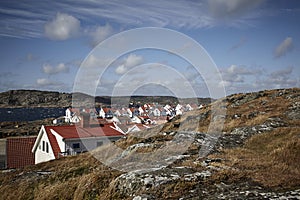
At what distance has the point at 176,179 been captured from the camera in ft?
19.7

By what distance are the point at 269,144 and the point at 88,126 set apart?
29591 millimetres

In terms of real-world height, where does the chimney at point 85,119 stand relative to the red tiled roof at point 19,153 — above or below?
above

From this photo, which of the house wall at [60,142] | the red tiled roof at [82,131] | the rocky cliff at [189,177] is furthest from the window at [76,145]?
the rocky cliff at [189,177]

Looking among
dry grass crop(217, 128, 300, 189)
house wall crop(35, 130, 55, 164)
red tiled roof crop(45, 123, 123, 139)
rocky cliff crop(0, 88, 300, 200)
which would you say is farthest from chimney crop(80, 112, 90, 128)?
dry grass crop(217, 128, 300, 189)

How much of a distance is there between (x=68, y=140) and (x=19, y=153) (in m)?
9.37

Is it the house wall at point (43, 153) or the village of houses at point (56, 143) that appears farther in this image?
the house wall at point (43, 153)

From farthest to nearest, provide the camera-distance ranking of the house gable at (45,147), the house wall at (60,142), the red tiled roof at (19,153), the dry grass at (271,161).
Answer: the red tiled roof at (19,153), the house gable at (45,147), the house wall at (60,142), the dry grass at (271,161)

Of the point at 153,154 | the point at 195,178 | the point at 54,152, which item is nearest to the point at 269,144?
the point at 153,154

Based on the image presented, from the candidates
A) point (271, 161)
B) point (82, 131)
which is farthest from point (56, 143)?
point (271, 161)

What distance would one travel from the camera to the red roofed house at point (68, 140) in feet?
100

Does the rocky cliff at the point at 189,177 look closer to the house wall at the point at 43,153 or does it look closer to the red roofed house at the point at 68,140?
the red roofed house at the point at 68,140

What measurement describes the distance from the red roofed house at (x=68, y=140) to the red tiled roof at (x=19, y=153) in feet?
3.48

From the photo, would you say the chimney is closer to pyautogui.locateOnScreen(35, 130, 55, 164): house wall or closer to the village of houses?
the village of houses

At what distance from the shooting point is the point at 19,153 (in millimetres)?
34969
